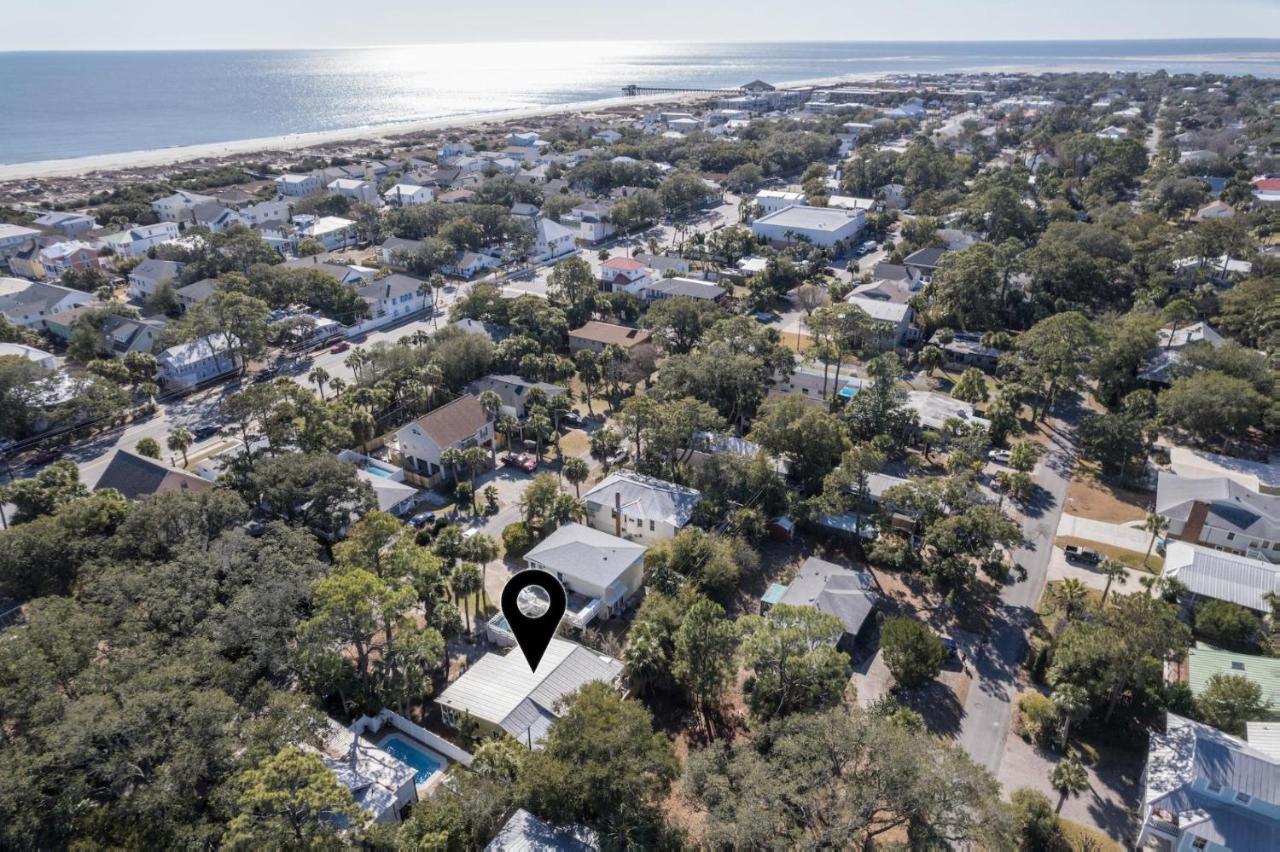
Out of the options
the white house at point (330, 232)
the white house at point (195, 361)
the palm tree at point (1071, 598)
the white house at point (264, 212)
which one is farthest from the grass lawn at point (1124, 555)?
the white house at point (264, 212)

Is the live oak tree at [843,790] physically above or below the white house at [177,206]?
below

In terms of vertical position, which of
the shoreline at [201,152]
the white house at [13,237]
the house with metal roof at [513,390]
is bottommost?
the house with metal roof at [513,390]

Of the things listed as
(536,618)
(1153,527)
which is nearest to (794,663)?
(536,618)

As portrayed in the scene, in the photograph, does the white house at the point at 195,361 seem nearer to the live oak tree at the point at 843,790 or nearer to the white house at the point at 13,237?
the white house at the point at 13,237

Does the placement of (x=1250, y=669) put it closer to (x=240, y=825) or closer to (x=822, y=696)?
(x=822, y=696)

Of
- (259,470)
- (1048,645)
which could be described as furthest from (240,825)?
(1048,645)

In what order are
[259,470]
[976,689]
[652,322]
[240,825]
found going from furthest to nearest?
[652,322], [259,470], [976,689], [240,825]

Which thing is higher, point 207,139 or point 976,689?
point 207,139

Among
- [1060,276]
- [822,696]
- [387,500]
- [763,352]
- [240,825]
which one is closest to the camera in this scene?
[240,825]
